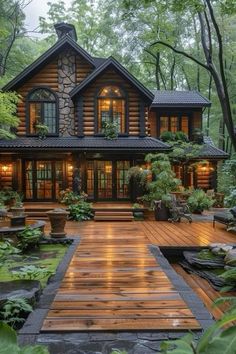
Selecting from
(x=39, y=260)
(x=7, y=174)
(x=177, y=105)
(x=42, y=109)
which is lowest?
(x=39, y=260)

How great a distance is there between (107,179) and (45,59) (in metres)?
6.33

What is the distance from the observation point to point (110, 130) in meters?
15.6

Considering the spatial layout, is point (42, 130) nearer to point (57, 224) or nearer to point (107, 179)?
point (107, 179)

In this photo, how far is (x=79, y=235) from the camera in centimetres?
924

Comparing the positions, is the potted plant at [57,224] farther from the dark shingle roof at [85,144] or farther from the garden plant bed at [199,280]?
the dark shingle roof at [85,144]

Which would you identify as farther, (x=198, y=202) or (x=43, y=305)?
(x=198, y=202)

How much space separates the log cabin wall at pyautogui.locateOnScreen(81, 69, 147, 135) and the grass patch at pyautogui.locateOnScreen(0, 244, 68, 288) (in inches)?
335

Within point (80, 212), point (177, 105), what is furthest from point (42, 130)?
point (177, 105)

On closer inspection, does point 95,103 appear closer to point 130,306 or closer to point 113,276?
point 113,276

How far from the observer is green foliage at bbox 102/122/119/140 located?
15633 mm

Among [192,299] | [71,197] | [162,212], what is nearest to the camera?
[192,299]

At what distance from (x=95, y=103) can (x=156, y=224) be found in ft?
22.7

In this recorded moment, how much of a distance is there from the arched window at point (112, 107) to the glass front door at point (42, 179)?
2847 mm

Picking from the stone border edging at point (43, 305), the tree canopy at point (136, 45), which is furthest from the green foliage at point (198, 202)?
the stone border edging at point (43, 305)
